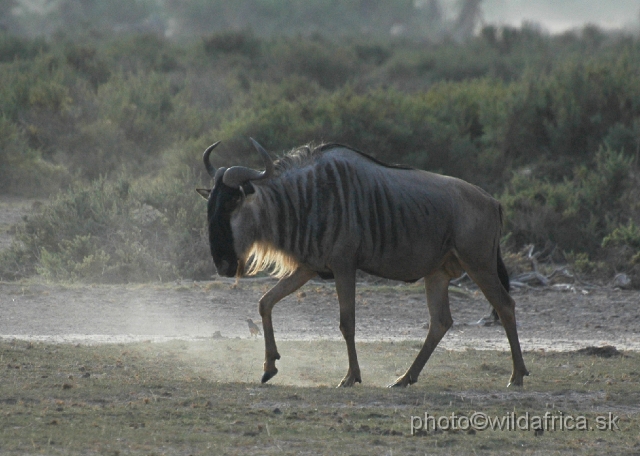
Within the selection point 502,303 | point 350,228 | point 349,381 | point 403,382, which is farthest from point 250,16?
point 349,381

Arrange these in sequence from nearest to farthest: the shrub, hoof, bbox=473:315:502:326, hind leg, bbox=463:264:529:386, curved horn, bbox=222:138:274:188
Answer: curved horn, bbox=222:138:274:188 → hind leg, bbox=463:264:529:386 → hoof, bbox=473:315:502:326 → the shrub

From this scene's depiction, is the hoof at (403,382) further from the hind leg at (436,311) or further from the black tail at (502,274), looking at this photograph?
the black tail at (502,274)

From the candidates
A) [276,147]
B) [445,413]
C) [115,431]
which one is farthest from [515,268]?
[115,431]

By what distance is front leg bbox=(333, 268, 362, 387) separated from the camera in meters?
7.68

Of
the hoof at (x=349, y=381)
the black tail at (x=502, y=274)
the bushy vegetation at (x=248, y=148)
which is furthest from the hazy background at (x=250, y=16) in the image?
the hoof at (x=349, y=381)

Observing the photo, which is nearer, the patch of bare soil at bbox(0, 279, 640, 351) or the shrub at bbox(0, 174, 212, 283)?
the patch of bare soil at bbox(0, 279, 640, 351)

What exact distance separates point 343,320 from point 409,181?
125cm

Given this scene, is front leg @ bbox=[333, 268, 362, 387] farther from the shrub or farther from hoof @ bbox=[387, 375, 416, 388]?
the shrub

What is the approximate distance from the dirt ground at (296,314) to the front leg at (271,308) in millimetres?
2395

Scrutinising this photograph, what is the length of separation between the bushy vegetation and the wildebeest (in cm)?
595

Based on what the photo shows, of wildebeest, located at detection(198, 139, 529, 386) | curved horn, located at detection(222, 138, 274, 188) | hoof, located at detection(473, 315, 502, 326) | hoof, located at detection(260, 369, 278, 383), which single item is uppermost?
curved horn, located at detection(222, 138, 274, 188)

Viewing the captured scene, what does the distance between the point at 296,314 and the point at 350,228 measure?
4.31 metres

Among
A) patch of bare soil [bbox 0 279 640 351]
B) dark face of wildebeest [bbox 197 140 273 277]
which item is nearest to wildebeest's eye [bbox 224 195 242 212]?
dark face of wildebeest [bbox 197 140 273 277]

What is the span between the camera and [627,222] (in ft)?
53.8
